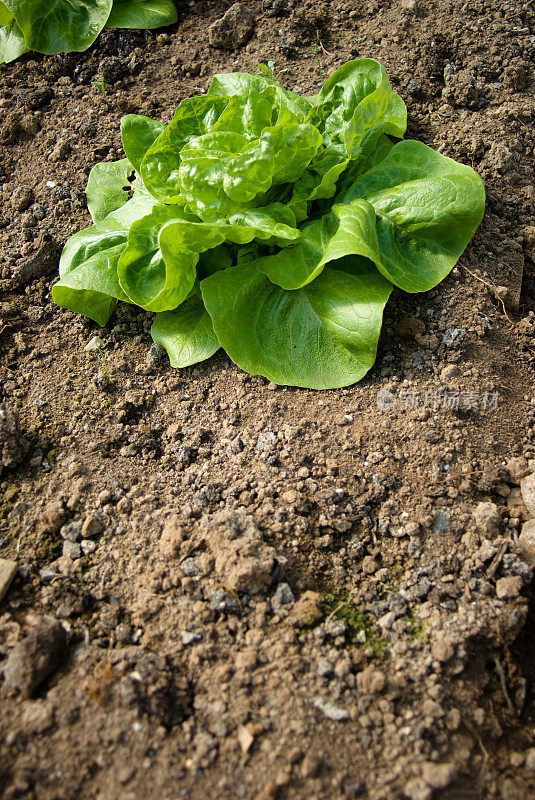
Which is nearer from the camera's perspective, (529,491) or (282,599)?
(282,599)

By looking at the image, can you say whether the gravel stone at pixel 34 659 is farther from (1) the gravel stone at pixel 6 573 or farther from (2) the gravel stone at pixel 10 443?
(2) the gravel stone at pixel 10 443

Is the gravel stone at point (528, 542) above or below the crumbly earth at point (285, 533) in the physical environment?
below

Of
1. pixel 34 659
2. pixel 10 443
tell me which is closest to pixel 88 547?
pixel 34 659

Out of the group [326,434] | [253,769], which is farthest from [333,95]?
[253,769]

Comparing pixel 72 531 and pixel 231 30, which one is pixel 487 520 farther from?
pixel 231 30

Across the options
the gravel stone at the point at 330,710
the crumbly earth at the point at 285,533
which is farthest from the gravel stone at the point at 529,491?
the gravel stone at the point at 330,710
